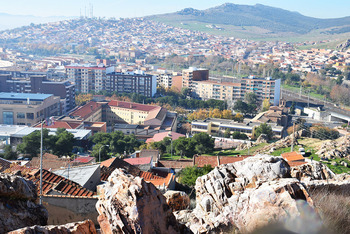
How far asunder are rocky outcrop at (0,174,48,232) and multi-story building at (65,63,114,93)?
27.6 metres

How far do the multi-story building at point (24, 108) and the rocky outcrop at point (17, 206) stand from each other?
17531 millimetres

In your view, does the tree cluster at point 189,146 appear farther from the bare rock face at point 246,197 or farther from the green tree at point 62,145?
the bare rock face at point 246,197

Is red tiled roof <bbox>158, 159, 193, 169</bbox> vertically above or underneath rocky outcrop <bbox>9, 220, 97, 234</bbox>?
underneath

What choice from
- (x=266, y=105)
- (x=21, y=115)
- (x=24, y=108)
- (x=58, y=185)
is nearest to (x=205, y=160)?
(x=58, y=185)

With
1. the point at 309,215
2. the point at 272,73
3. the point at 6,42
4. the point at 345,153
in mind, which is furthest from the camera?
the point at 6,42

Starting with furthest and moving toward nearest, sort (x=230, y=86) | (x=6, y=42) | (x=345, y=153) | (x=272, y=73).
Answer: (x=6, y=42)
(x=272, y=73)
(x=230, y=86)
(x=345, y=153)

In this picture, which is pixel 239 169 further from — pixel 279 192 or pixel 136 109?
pixel 136 109

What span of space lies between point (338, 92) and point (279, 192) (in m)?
28.2

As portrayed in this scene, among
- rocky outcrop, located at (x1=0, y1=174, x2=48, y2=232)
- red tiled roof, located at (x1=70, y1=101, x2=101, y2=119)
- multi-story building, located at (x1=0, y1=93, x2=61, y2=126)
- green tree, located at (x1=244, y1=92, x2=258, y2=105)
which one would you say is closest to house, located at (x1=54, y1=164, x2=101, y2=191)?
rocky outcrop, located at (x1=0, y1=174, x2=48, y2=232)

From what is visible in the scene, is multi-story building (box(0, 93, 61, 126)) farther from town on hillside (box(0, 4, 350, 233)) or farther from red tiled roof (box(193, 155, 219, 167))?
red tiled roof (box(193, 155, 219, 167))

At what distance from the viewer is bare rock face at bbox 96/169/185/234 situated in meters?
2.56

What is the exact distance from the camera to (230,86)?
28.6m

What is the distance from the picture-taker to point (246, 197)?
9.93ft

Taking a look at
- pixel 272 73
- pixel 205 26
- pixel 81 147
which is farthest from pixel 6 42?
pixel 81 147
